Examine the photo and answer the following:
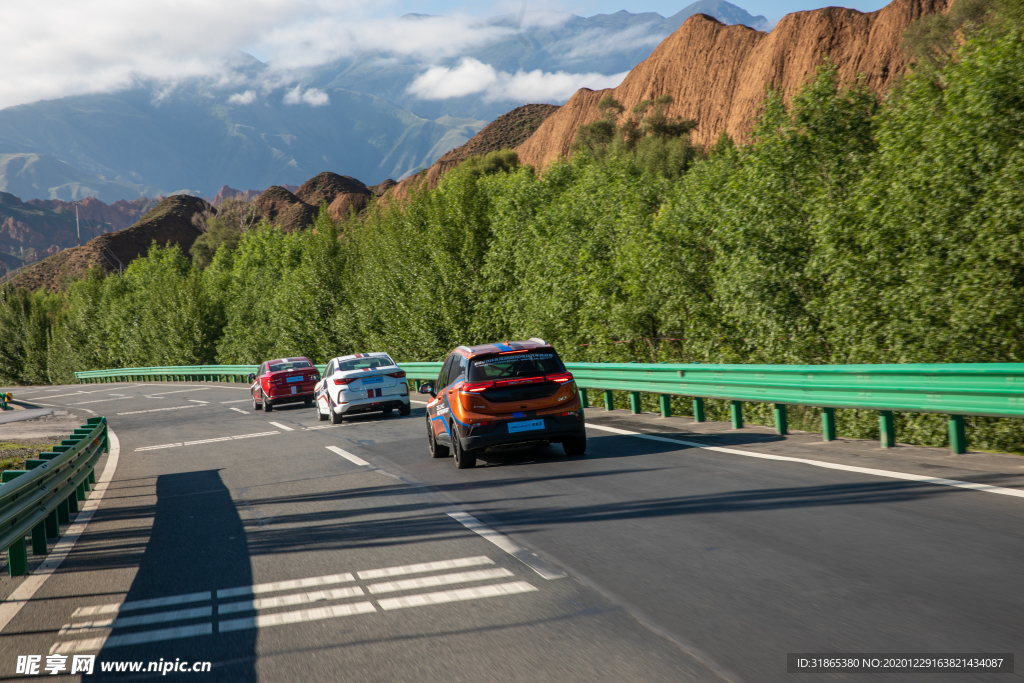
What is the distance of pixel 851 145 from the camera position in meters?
23.0

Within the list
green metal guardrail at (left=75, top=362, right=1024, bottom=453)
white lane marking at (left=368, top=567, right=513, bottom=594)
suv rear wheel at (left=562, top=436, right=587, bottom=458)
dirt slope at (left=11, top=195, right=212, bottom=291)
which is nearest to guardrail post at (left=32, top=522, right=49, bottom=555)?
white lane marking at (left=368, top=567, right=513, bottom=594)

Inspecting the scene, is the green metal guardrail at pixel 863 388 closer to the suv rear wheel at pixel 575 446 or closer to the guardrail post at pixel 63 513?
the suv rear wheel at pixel 575 446

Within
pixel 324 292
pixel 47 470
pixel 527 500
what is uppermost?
pixel 324 292

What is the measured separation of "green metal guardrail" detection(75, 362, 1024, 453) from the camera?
7.75 m

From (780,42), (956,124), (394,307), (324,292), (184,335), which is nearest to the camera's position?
(956,124)

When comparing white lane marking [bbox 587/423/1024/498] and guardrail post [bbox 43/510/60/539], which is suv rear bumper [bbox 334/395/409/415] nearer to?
white lane marking [bbox 587/423/1024/498]

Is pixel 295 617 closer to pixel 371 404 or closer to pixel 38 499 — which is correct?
pixel 38 499

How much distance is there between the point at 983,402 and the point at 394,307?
4047cm

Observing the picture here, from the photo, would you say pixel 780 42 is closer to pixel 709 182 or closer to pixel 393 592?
pixel 709 182

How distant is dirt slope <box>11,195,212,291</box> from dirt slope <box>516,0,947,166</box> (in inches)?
3623

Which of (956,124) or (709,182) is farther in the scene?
(709,182)

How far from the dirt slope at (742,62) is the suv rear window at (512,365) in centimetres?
6804

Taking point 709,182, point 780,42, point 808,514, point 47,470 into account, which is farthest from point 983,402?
point 780,42

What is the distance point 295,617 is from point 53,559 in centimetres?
365
